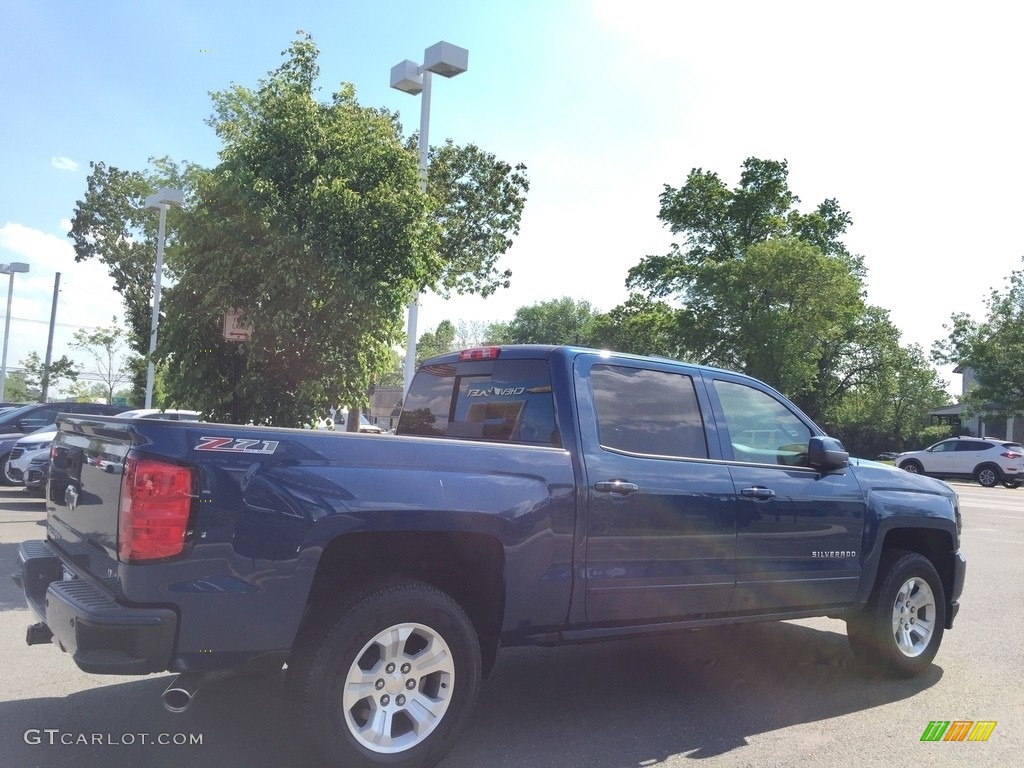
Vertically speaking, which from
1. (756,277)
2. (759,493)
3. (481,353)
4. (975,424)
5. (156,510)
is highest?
(756,277)

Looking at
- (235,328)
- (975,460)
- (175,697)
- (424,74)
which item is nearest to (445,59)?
(424,74)

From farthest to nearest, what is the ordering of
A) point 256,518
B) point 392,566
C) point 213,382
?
point 213,382
point 392,566
point 256,518

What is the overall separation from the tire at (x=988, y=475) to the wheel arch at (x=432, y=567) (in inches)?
1144

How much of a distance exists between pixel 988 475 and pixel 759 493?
27.9 m

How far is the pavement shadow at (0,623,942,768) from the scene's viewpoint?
3816 millimetres

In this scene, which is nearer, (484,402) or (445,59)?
→ (484,402)

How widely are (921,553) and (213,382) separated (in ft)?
23.9

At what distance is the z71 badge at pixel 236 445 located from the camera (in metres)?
3.13

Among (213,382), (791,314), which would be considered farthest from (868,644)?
(791,314)

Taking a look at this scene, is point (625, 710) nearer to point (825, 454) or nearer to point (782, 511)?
point (782, 511)

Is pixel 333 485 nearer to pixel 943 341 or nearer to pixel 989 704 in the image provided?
pixel 989 704

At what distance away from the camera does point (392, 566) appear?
3707 mm

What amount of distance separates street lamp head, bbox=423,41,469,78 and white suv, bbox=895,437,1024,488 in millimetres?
23061

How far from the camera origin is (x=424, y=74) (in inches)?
512
